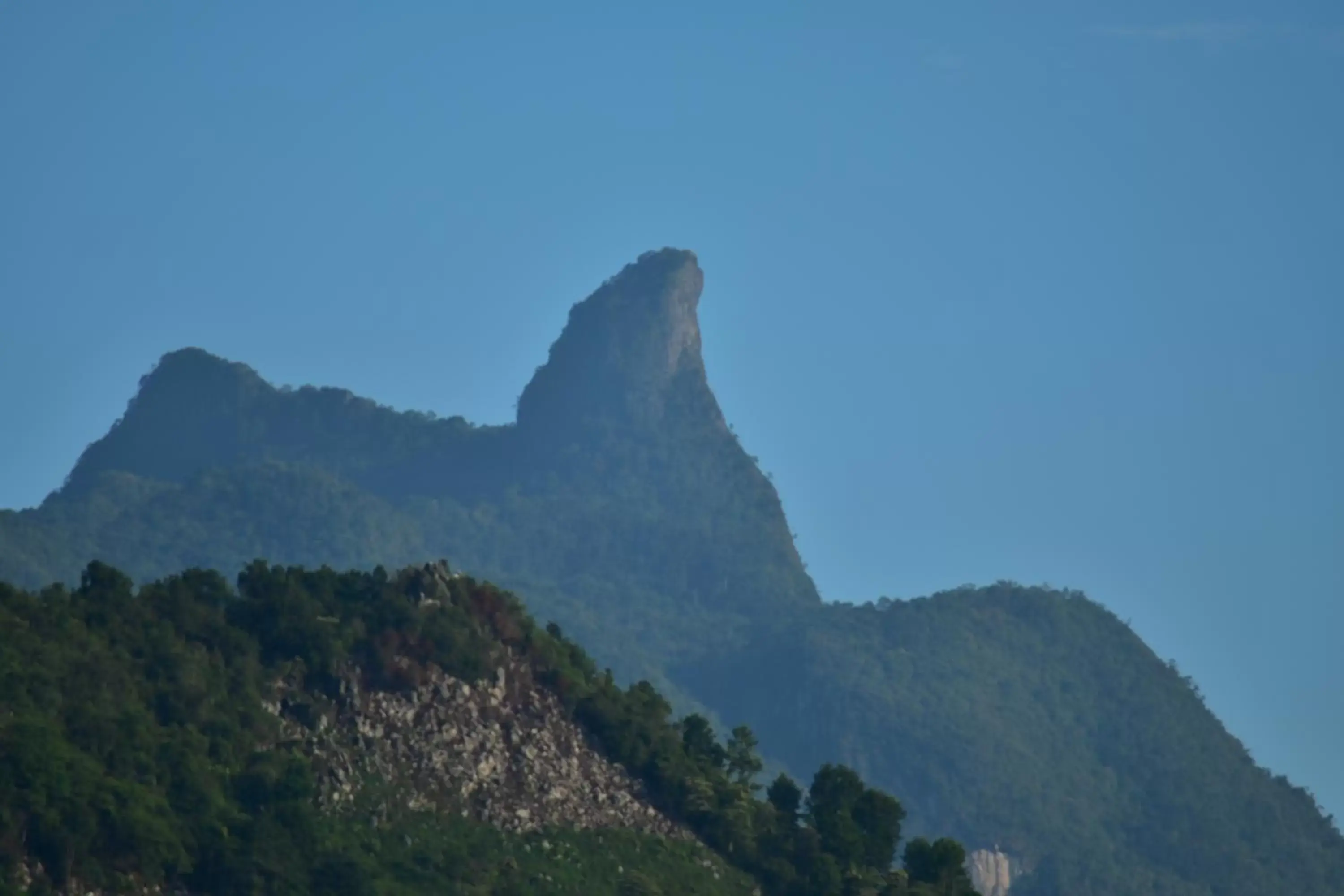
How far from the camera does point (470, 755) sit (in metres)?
70.1

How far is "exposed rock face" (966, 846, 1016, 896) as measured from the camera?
164m

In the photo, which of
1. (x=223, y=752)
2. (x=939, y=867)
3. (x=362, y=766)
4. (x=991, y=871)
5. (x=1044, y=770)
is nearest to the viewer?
(x=223, y=752)

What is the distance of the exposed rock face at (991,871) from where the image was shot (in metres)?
164

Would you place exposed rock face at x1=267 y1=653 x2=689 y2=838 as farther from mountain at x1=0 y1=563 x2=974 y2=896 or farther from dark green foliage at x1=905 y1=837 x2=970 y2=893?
dark green foliage at x1=905 y1=837 x2=970 y2=893

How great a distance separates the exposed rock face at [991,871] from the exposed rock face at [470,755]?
92.0m

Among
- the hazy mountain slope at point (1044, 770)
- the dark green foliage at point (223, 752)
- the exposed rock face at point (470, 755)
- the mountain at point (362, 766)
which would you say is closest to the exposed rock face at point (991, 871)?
the hazy mountain slope at point (1044, 770)

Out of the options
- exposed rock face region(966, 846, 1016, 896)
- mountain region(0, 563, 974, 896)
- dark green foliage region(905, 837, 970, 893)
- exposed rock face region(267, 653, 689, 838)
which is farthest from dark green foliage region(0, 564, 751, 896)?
exposed rock face region(966, 846, 1016, 896)

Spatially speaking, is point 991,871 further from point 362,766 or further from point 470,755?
point 362,766

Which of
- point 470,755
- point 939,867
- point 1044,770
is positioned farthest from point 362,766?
point 1044,770

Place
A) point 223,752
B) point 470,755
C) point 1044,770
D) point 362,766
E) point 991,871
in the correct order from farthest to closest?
point 1044,770, point 991,871, point 470,755, point 362,766, point 223,752

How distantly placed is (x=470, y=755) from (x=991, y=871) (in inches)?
4005

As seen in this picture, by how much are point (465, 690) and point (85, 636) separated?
34.6ft

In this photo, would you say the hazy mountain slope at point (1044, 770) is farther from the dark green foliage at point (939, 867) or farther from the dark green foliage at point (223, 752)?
the dark green foliage at point (223, 752)

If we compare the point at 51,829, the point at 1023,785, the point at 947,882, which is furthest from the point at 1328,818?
the point at 51,829
